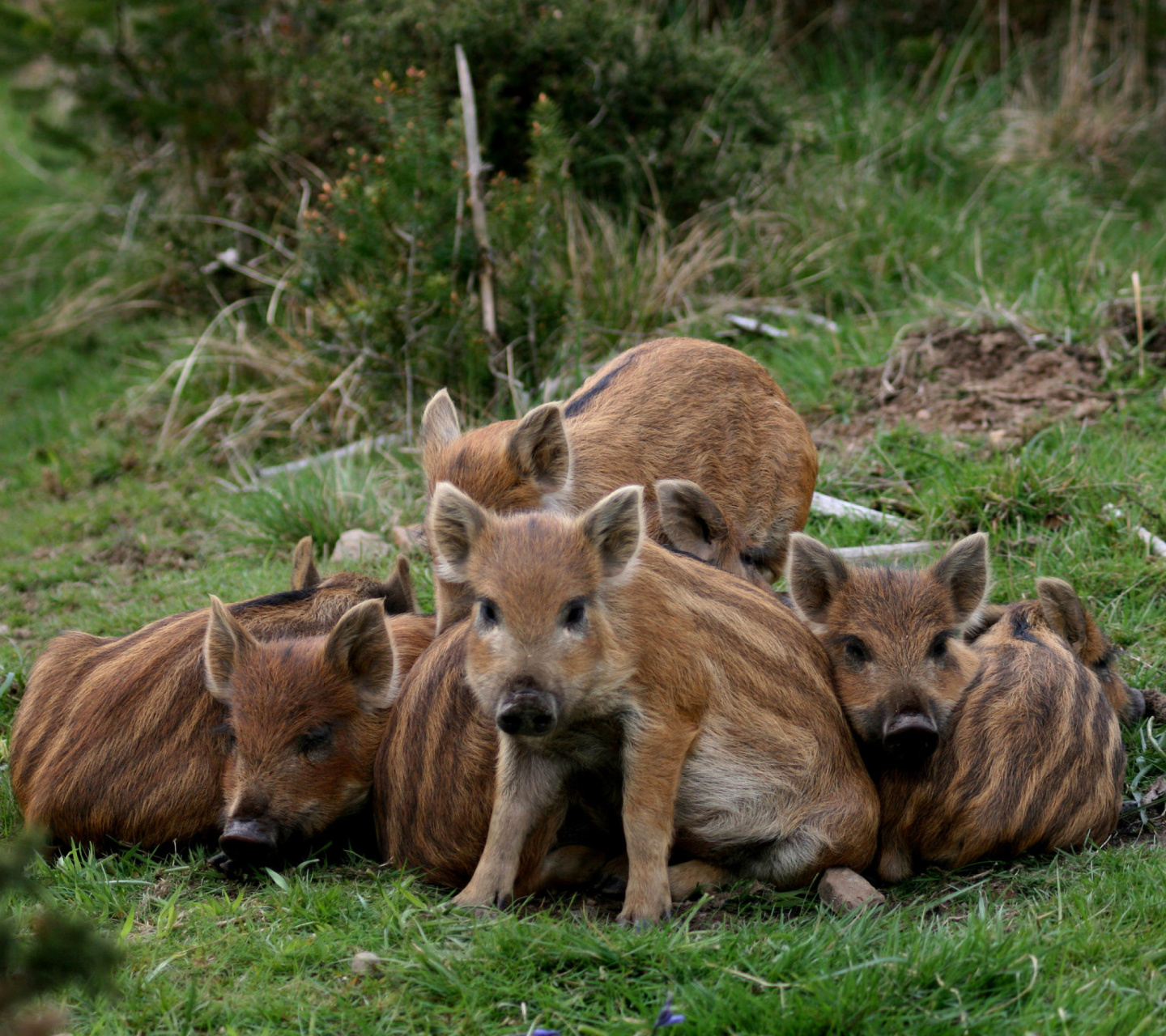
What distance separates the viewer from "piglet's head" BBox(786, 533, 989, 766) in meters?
3.81

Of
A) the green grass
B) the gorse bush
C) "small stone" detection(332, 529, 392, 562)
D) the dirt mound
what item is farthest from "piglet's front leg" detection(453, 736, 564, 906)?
the gorse bush

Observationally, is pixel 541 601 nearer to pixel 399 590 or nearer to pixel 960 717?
pixel 960 717

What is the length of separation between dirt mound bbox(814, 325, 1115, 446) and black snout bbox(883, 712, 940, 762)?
3.19 m

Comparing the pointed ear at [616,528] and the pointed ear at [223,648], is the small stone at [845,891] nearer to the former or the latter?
the pointed ear at [616,528]

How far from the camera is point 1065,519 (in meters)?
5.77

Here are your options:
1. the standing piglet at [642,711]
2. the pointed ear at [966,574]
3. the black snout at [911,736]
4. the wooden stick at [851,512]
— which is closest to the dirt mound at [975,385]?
the wooden stick at [851,512]

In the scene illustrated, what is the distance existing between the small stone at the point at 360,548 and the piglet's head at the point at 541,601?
8.74 feet

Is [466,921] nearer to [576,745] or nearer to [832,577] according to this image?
[576,745]

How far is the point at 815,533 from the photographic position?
20.1 ft

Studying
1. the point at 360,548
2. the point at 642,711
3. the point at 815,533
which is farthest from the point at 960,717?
the point at 360,548

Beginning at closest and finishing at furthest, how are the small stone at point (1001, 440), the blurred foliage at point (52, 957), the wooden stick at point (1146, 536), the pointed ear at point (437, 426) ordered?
the blurred foliage at point (52, 957)
the pointed ear at point (437, 426)
the wooden stick at point (1146, 536)
the small stone at point (1001, 440)

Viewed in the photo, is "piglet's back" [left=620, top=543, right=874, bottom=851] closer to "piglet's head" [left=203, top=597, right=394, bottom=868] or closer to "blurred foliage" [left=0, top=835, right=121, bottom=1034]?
"piglet's head" [left=203, top=597, right=394, bottom=868]

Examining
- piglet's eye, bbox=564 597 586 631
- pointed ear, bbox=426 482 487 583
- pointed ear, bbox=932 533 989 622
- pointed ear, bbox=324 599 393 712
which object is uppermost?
pointed ear, bbox=426 482 487 583

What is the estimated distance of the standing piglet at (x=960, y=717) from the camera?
3.65 meters
